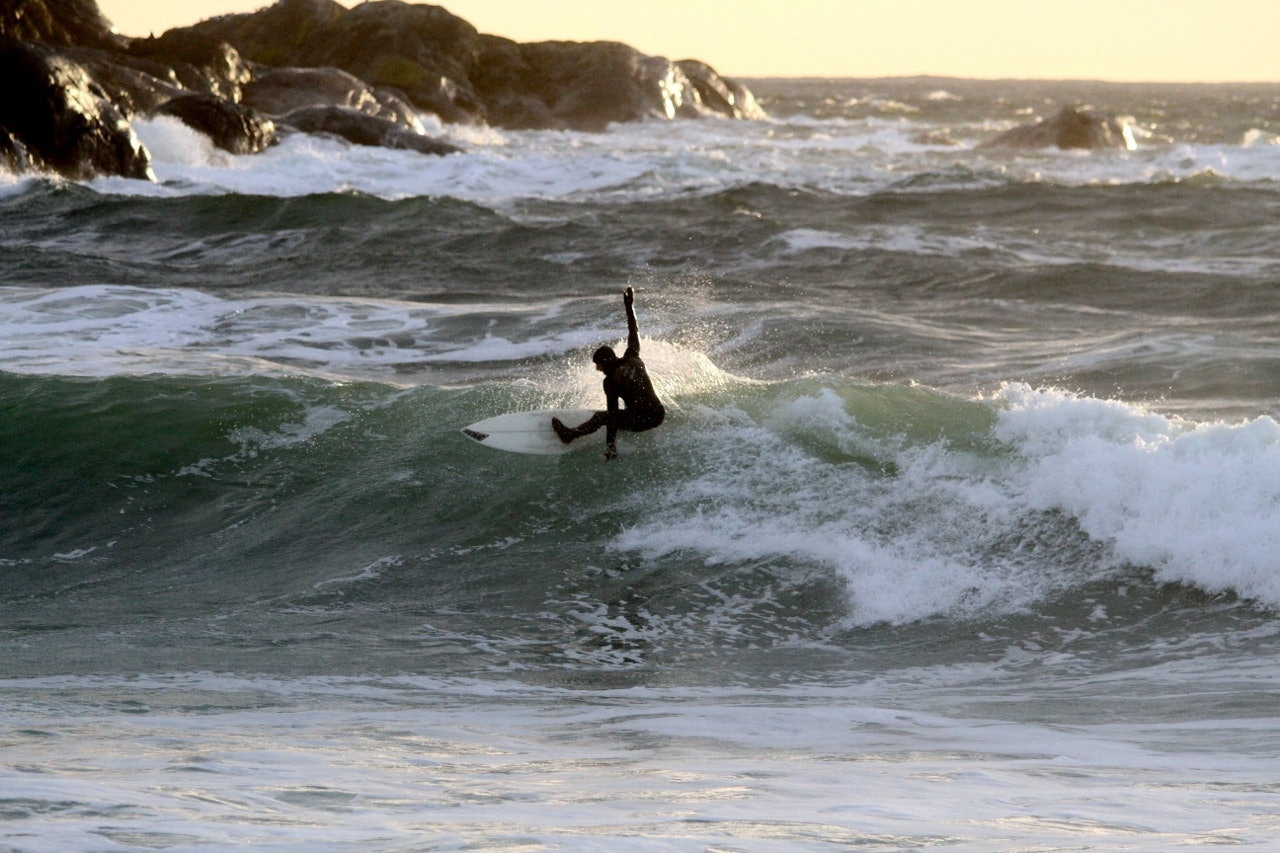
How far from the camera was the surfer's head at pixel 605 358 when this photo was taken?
33.2ft

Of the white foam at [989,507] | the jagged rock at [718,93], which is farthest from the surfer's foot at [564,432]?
the jagged rock at [718,93]

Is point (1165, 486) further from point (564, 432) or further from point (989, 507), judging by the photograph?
point (564, 432)

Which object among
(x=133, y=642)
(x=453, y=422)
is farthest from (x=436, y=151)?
(x=133, y=642)

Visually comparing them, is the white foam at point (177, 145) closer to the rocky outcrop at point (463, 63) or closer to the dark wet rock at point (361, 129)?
the dark wet rock at point (361, 129)

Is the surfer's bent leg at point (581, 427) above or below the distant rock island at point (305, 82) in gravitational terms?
below

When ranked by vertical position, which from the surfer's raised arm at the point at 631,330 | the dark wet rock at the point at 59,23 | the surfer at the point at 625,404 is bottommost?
the surfer at the point at 625,404

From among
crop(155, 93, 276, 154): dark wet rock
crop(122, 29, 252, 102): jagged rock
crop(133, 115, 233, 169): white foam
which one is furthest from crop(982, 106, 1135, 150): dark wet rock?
crop(133, 115, 233, 169): white foam

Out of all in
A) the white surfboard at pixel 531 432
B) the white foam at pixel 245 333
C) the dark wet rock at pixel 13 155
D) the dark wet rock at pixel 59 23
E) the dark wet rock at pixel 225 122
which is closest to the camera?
the white surfboard at pixel 531 432

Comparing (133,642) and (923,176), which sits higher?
(923,176)

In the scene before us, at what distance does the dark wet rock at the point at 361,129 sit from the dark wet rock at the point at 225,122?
91.6 inches

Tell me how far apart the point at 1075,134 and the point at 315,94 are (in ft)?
84.1

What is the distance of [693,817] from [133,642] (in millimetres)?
4606

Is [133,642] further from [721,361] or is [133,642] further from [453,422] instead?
[721,361]

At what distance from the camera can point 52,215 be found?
1008 inches
